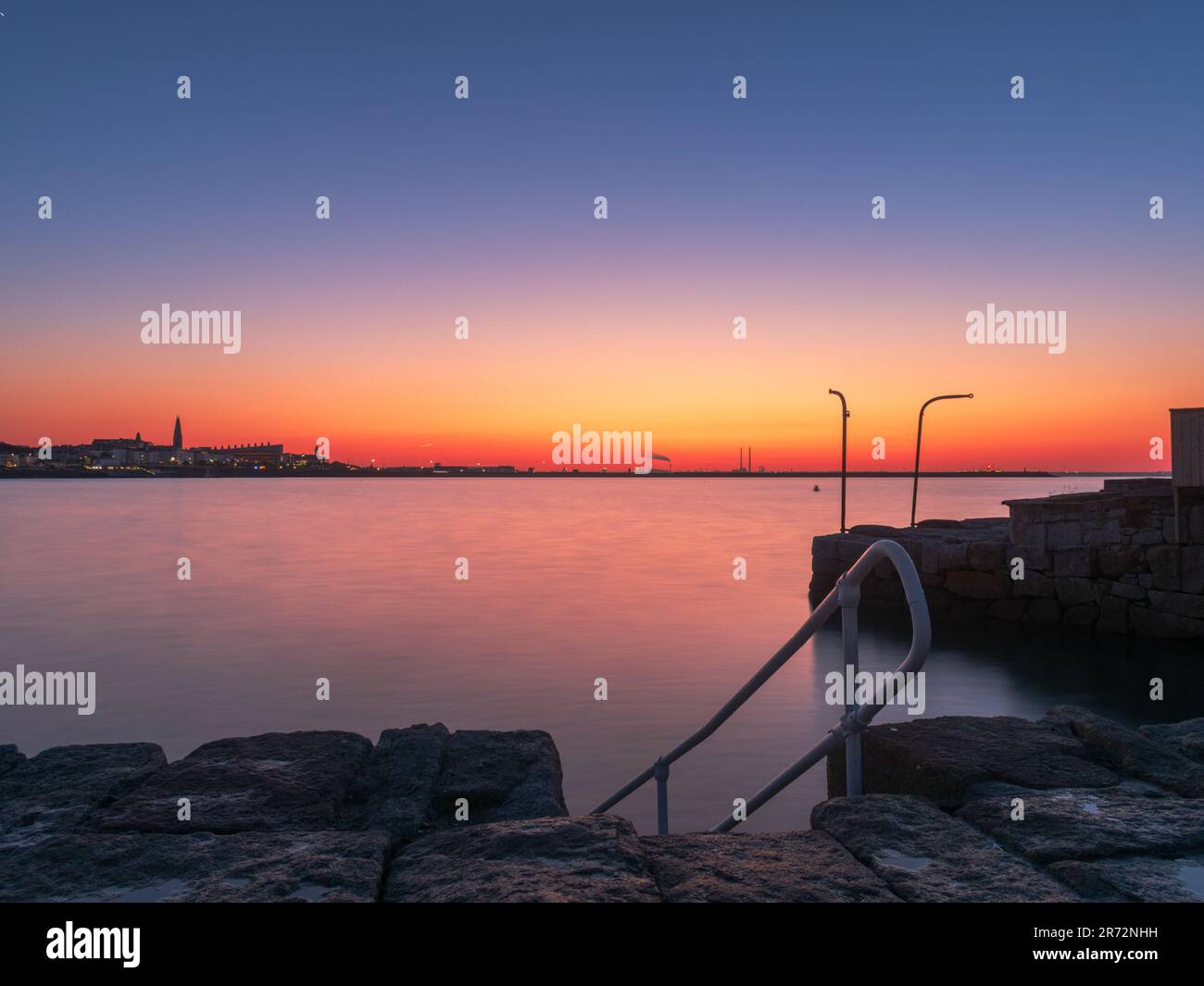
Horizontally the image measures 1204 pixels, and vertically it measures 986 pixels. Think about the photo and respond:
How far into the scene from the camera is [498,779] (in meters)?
4.59

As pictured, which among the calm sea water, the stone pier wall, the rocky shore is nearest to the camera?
the rocky shore

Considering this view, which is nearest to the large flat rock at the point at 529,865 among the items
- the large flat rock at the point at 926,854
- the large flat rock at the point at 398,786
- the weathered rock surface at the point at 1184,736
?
the large flat rock at the point at 398,786

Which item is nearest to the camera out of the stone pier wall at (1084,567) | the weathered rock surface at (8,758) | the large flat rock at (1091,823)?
the large flat rock at (1091,823)

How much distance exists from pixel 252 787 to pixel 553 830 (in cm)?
170

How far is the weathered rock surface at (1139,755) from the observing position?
3875mm

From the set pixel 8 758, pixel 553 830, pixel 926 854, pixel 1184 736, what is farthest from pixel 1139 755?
pixel 8 758

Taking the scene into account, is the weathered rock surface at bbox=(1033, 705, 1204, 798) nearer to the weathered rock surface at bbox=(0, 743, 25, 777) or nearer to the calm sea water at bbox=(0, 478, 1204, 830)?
the calm sea water at bbox=(0, 478, 1204, 830)

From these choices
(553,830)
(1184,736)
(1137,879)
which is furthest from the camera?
(1184,736)

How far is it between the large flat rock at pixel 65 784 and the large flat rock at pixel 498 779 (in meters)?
1.45

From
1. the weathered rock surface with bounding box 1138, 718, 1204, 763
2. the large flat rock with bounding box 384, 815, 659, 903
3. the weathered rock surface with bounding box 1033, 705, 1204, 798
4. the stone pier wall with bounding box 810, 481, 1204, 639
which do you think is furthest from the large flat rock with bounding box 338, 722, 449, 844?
the stone pier wall with bounding box 810, 481, 1204, 639

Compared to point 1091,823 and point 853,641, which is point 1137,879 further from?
point 853,641

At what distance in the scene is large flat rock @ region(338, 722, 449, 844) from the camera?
3.80m

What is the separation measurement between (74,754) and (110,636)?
54.3 ft

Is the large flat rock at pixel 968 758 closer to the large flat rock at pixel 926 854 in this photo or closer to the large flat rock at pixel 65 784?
the large flat rock at pixel 926 854
